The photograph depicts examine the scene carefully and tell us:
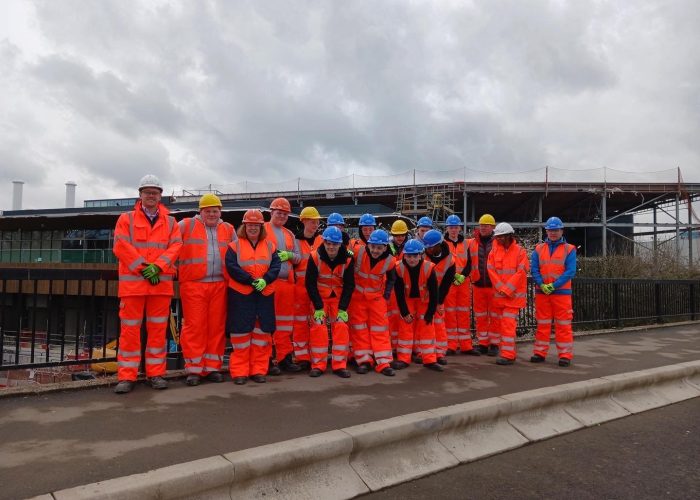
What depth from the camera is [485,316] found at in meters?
7.31

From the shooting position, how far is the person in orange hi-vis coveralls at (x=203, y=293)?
16.7 feet

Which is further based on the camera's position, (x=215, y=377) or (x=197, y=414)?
(x=215, y=377)

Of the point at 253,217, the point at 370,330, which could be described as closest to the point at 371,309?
the point at 370,330

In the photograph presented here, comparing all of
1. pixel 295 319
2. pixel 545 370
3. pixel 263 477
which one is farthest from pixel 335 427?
pixel 545 370

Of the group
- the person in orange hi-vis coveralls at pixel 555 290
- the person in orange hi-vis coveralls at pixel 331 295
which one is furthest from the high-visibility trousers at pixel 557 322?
the person in orange hi-vis coveralls at pixel 331 295

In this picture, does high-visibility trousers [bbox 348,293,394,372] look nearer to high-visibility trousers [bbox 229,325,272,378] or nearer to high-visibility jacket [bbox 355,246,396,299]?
high-visibility jacket [bbox 355,246,396,299]

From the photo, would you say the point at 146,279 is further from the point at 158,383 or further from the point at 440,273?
the point at 440,273

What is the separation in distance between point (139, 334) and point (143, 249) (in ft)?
2.80

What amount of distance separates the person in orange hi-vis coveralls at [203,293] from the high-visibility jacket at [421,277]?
223 cm

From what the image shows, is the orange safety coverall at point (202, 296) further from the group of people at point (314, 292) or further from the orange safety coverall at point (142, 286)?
the orange safety coverall at point (142, 286)

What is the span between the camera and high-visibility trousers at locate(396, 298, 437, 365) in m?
6.15

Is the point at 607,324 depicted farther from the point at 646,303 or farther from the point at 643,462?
the point at 643,462

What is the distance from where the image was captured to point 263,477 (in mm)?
3016

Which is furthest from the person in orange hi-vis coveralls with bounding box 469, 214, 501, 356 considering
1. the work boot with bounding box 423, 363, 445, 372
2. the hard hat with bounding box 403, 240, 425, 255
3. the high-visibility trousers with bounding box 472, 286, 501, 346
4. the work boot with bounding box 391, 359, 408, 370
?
the work boot with bounding box 391, 359, 408, 370
